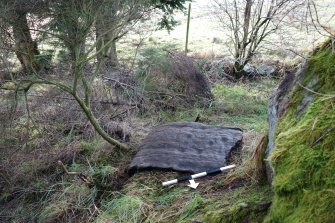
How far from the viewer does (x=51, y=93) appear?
530cm

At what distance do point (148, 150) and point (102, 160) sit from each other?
0.79 meters

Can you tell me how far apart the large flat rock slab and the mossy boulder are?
4.60 ft

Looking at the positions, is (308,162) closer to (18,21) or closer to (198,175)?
(198,175)

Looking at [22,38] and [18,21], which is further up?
[18,21]

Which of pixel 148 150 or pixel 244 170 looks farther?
pixel 148 150

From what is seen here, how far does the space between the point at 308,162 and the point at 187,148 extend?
2.07 metres

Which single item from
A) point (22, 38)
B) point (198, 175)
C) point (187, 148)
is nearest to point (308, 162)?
point (198, 175)

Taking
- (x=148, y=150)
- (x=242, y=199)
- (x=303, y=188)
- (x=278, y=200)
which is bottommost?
(x=148, y=150)

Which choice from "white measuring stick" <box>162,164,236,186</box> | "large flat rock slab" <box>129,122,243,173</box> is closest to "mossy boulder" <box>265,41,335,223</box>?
"white measuring stick" <box>162,164,236,186</box>

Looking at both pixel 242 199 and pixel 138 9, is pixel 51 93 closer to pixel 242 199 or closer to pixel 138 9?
pixel 138 9

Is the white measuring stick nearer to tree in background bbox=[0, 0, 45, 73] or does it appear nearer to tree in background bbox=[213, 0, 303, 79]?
tree in background bbox=[0, 0, 45, 73]

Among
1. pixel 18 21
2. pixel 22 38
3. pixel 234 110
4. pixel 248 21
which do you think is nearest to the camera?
pixel 18 21

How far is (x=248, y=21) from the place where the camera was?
25.2ft

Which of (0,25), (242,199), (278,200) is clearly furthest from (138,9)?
(278,200)
